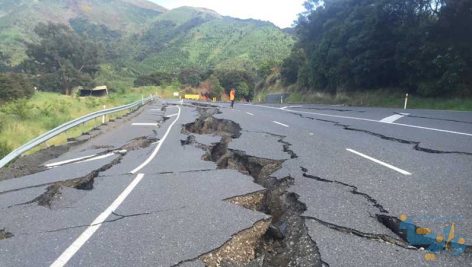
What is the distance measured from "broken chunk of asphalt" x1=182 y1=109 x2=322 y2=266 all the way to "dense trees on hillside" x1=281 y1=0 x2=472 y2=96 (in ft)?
61.1

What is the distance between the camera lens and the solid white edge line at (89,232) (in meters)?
3.93

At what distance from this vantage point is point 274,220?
5.38 meters

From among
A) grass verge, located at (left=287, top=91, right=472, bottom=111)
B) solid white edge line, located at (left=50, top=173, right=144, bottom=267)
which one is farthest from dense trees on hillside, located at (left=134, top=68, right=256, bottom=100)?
solid white edge line, located at (left=50, top=173, right=144, bottom=267)

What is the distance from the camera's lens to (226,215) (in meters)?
5.14

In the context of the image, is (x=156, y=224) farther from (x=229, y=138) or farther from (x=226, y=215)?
(x=229, y=138)

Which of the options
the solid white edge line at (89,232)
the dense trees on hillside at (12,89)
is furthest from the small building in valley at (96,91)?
the solid white edge line at (89,232)

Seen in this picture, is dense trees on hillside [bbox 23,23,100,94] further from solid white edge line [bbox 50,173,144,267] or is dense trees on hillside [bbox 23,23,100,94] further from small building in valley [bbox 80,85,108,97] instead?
solid white edge line [bbox 50,173,144,267]

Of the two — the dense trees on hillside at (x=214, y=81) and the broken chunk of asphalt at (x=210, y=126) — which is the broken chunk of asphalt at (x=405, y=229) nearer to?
the broken chunk of asphalt at (x=210, y=126)

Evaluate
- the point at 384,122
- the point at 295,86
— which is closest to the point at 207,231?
the point at 384,122

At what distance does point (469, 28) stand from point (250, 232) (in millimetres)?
24445

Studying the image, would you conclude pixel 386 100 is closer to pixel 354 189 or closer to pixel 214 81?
pixel 354 189

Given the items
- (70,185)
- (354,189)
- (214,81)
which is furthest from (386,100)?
(214,81)

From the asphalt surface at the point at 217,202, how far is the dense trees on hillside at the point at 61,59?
2691 inches

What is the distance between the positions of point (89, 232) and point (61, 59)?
269ft
